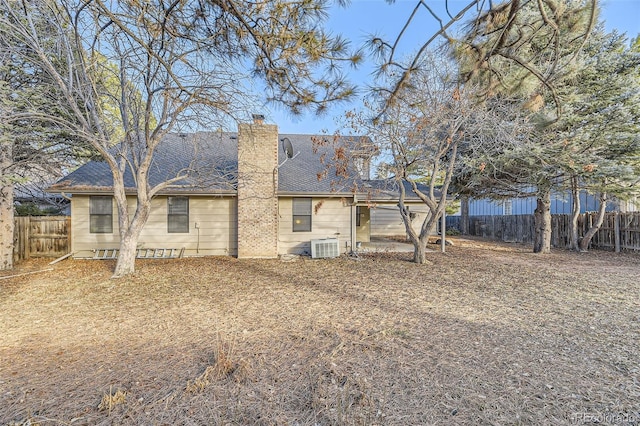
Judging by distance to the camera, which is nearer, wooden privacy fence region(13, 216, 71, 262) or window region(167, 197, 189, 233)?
wooden privacy fence region(13, 216, 71, 262)

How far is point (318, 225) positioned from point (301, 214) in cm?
71

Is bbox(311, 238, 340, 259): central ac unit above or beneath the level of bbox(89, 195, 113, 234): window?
beneath

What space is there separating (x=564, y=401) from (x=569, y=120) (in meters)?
9.56

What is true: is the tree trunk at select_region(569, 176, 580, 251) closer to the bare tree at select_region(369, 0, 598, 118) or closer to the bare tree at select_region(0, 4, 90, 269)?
the bare tree at select_region(369, 0, 598, 118)

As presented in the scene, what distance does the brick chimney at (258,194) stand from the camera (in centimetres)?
963

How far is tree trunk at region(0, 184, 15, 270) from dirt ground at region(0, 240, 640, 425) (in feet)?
7.99

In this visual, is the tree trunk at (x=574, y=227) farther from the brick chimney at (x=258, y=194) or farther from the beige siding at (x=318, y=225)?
the brick chimney at (x=258, y=194)

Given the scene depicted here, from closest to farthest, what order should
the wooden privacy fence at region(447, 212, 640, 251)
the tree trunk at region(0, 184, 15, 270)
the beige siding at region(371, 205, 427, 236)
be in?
the tree trunk at region(0, 184, 15, 270) → the wooden privacy fence at region(447, 212, 640, 251) → the beige siding at region(371, 205, 427, 236)

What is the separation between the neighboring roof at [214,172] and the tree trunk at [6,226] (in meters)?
0.92

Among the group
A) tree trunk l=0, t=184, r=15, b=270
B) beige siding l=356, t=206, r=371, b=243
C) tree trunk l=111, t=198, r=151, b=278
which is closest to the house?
tree trunk l=0, t=184, r=15, b=270

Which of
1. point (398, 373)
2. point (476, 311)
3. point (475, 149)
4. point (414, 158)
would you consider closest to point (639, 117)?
point (475, 149)

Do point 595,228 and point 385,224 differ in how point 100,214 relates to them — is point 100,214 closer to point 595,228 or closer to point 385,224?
point 385,224

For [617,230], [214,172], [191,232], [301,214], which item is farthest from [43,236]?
[617,230]

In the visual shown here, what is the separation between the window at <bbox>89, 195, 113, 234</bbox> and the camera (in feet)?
31.5
